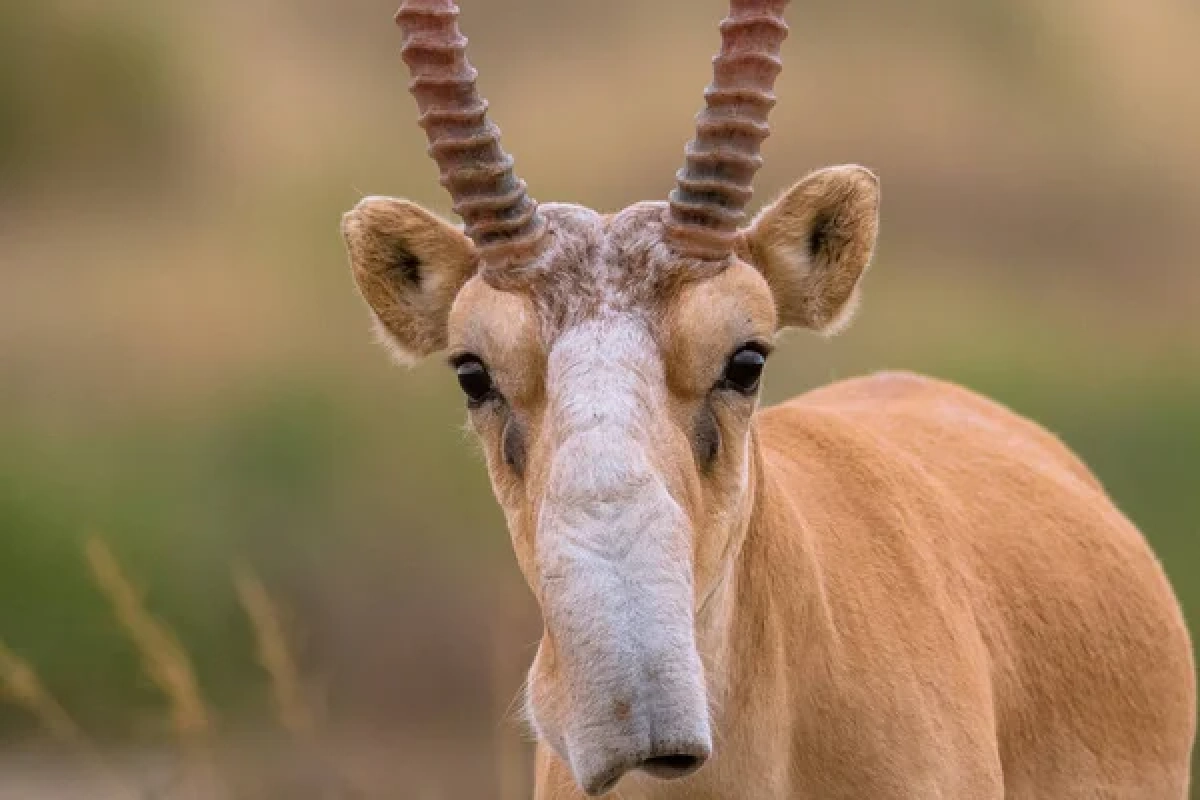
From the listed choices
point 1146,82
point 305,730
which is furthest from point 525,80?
point 305,730

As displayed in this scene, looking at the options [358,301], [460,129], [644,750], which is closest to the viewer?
[644,750]

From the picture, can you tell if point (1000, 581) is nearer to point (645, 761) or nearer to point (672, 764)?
point (672, 764)

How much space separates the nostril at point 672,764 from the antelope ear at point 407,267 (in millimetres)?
1978

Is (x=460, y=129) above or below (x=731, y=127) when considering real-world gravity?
above

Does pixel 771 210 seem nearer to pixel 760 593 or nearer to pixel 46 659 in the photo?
pixel 760 593

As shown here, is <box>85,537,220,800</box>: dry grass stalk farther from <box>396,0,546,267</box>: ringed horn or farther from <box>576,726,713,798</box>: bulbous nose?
<box>576,726,713,798</box>: bulbous nose

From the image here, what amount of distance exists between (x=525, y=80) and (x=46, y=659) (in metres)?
7.94

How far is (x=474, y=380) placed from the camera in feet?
21.7

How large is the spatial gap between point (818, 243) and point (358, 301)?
598 inches

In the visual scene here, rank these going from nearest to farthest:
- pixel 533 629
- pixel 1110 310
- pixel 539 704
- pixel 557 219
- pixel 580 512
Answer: pixel 580 512, pixel 539 704, pixel 557 219, pixel 533 629, pixel 1110 310

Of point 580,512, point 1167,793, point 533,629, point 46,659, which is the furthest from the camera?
point 46,659

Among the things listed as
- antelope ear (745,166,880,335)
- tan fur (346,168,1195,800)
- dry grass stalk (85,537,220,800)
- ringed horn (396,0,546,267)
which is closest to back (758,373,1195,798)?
tan fur (346,168,1195,800)

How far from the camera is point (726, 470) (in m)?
6.49

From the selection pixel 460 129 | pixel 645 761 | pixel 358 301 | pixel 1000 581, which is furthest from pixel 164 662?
pixel 358 301
